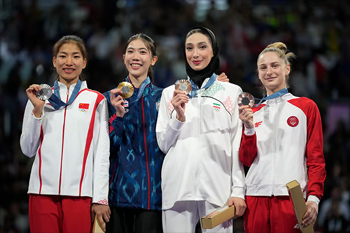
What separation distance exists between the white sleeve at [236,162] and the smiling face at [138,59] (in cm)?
80

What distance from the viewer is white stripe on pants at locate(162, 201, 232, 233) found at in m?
3.45

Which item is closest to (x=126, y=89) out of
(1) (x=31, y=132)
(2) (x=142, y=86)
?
(2) (x=142, y=86)

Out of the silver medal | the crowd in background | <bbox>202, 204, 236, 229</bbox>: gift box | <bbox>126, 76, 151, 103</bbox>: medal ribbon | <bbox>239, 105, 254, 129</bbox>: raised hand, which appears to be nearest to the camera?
<bbox>202, 204, 236, 229</bbox>: gift box

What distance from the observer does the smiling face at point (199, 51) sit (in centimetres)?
375

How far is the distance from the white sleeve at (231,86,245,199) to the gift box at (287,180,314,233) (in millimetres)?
399

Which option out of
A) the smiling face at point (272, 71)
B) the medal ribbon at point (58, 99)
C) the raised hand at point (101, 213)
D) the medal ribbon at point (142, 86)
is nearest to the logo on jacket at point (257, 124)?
the smiling face at point (272, 71)

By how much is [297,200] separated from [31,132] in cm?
196

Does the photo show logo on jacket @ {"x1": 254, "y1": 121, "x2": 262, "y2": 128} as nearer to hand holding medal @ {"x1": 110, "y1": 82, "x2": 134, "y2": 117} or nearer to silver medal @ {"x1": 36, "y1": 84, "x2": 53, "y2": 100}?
hand holding medal @ {"x1": 110, "y1": 82, "x2": 134, "y2": 117}

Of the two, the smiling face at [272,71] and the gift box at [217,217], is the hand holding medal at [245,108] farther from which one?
the gift box at [217,217]

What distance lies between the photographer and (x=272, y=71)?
12.1 feet

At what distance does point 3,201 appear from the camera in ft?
22.7

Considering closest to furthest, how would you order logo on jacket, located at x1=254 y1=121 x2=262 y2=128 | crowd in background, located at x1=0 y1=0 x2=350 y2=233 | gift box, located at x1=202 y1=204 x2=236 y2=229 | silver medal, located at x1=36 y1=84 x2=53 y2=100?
1. gift box, located at x1=202 y1=204 x2=236 y2=229
2. silver medal, located at x1=36 y1=84 x2=53 y2=100
3. logo on jacket, located at x1=254 y1=121 x2=262 y2=128
4. crowd in background, located at x1=0 y1=0 x2=350 y2=233

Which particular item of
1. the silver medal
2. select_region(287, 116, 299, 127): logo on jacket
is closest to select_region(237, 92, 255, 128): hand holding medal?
select_region(287, 116, 299, 127): logo on jacket

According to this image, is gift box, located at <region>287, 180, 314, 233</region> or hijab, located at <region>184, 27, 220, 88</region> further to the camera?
hijab, located at <region>184, 27, 220, 88</region>
